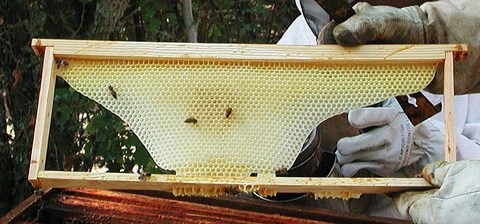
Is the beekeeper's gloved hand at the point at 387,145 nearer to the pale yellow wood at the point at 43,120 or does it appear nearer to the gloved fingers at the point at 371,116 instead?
the gloved fingers at the point at 371,116

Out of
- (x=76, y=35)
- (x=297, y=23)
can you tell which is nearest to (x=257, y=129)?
(x=297, y=23)

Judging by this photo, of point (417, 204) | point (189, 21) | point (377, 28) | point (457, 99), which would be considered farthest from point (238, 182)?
point (189, 21)

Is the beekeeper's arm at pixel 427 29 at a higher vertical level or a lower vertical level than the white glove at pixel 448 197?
higher

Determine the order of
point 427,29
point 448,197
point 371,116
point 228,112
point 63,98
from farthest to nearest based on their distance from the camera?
1. point 63,98
2. point 371,116
3. point 427,29
4. point 228,112
5. point 448,197

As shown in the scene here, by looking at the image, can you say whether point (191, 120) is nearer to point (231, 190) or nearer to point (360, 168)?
point (231, 190)

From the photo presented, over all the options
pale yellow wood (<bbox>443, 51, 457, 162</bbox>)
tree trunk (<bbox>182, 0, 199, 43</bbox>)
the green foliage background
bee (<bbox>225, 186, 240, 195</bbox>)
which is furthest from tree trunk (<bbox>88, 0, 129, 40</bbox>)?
pale yellow wood (<bbox>443, 51, 457, 162</bbox>)

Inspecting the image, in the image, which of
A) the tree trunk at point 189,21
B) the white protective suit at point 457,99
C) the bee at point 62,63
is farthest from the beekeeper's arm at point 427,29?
the tree trunk at point 189,21
